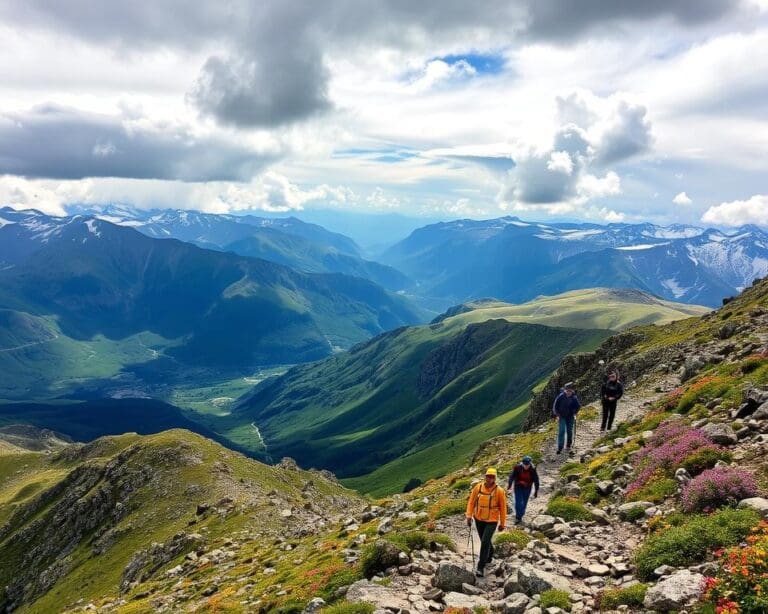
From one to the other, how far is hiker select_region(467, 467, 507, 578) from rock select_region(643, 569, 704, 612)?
7196 mm

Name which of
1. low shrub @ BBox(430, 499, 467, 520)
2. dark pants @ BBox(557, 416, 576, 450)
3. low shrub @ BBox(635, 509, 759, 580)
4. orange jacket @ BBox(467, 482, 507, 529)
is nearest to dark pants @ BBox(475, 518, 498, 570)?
orange jacket @ BBox(467, 482, 507, 529)

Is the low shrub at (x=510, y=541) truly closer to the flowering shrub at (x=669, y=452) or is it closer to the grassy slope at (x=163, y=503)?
the flowering shrub at (x=669, y=452)

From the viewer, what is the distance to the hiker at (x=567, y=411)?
37.6 m

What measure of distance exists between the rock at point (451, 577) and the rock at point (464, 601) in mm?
710

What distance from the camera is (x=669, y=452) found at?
940 inches

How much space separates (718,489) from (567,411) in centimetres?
1959

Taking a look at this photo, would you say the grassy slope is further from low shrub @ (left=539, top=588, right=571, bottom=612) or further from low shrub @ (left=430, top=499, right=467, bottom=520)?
low shrub @ (left=539, top=588, right=571, bottom=612)

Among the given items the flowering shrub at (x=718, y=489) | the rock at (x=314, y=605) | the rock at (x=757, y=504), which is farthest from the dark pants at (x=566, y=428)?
the rock at (x=314, y=605)

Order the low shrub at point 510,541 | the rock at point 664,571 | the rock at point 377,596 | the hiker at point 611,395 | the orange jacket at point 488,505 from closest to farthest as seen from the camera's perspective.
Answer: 1. the rock at point 664,571
2. the rock at point 377,596
3. the orange jacket at point 488,505
4. the low shrub at point 510,541
5. the hiker at point 611,395

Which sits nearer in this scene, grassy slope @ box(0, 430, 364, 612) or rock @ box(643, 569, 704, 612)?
rock @ box(643, 569, 704, 612)

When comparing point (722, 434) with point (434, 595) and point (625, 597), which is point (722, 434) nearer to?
point (625, 597)

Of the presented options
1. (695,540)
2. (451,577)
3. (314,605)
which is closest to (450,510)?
(451,577)

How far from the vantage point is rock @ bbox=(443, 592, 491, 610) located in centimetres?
1710

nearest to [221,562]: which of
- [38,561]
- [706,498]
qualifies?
[706,498]
